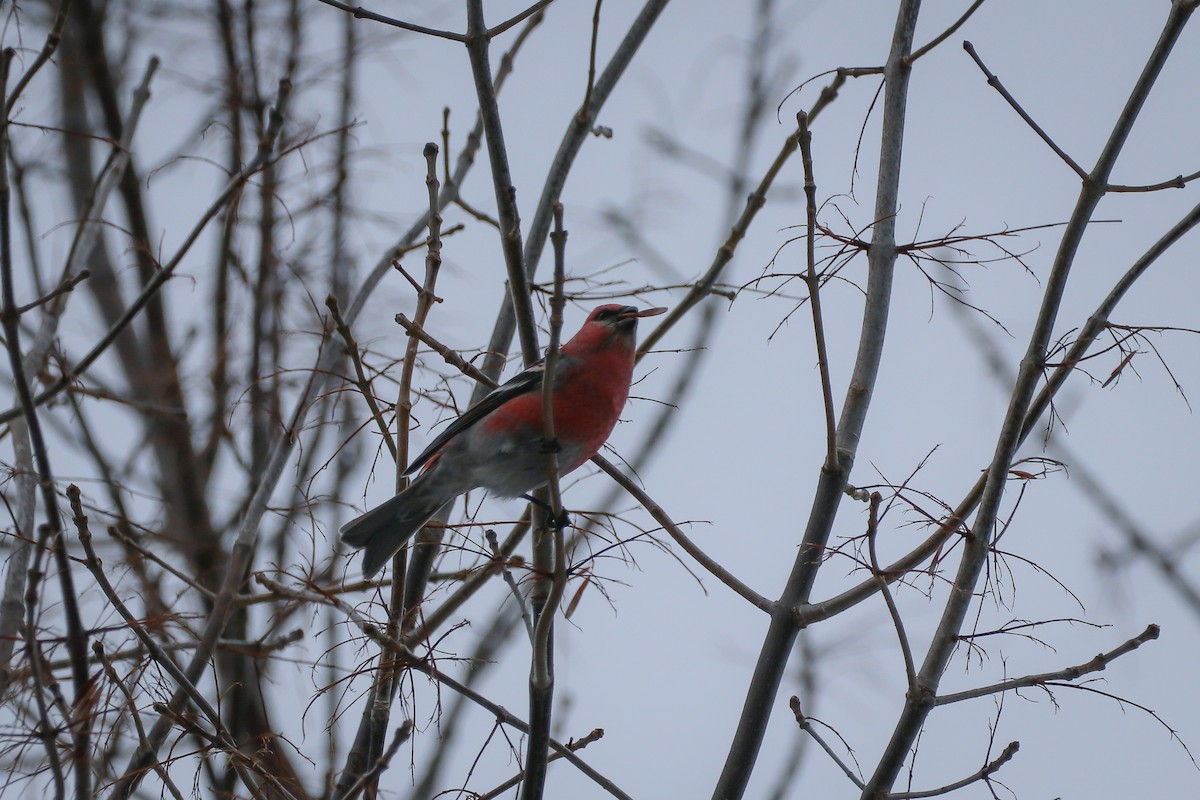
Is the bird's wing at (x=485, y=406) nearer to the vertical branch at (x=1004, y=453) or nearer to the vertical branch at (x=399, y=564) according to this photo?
the vertical branch at (x=399, y=564)

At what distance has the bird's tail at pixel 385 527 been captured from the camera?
4859mm

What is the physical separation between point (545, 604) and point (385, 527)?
162 cm

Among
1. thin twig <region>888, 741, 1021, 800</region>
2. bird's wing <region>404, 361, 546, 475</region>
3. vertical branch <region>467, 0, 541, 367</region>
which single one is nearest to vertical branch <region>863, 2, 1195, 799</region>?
thin twig <region>888, 741, 1021, 800</region>

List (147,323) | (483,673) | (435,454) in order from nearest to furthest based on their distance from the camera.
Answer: (435,454) → (483,673) → (147,323)

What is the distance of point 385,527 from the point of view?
4926mm

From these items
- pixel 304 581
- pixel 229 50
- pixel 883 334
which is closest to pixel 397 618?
pixel 304 581

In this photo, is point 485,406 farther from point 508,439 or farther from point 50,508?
point 50,508

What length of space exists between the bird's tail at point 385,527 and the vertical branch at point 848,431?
1.72 metres

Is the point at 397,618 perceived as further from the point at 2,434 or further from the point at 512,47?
the point at 512,47

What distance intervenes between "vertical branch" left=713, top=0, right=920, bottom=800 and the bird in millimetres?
1238

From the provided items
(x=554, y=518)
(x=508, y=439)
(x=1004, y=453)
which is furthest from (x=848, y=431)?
(x=508, y=439)

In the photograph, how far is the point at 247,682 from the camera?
265 inches

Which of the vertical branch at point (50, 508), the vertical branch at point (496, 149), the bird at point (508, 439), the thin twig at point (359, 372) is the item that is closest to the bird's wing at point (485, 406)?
the bird at point (508, 439)

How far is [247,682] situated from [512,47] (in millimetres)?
3880
